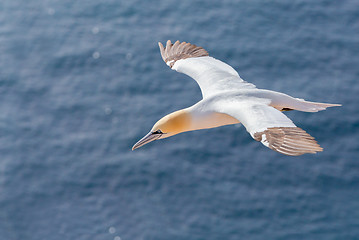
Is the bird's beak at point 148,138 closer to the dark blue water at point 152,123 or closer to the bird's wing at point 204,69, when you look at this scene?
the bird's wing at point 204,69

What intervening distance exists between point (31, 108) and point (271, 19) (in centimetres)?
1440

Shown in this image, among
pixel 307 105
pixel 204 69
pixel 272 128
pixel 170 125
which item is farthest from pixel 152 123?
pixel 272 128

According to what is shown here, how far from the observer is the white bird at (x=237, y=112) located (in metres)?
19.0

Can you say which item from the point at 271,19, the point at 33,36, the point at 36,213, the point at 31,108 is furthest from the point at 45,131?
the point at 271,19

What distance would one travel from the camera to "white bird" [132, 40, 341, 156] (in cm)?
1897

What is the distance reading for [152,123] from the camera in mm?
41594

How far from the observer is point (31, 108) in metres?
43.2

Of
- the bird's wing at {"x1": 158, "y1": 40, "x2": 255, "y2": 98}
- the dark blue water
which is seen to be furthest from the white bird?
the dark blue water

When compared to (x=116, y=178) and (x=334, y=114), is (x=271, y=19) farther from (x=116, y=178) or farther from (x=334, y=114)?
(x=116, y=178)

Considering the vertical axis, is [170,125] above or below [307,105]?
above

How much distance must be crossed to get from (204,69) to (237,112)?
4199 millimetres

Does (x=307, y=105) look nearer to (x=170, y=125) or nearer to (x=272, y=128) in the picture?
(x=272, y=128)

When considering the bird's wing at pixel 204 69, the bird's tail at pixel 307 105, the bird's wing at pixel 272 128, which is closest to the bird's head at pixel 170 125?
the bird's wing at pixel 272 128

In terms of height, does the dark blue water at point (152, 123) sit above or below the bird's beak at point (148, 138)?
above
